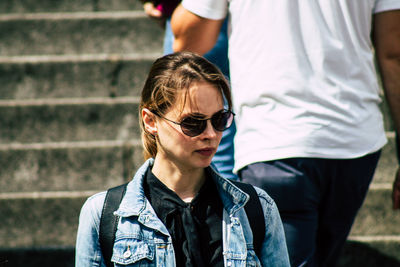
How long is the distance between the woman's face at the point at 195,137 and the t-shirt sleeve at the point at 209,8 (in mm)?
546

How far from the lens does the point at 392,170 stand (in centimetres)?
411

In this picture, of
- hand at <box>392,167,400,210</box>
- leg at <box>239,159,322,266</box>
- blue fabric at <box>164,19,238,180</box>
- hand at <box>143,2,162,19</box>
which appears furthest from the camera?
hand at <box>143,2,162,19</box>

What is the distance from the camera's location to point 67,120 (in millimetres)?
4309

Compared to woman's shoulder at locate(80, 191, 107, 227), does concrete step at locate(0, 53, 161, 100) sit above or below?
below

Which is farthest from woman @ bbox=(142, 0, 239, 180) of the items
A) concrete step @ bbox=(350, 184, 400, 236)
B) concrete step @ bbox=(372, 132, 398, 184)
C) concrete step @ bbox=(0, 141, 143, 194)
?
concrete step @ bbox=(372, 132, 398, 184)

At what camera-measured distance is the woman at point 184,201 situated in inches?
69.5

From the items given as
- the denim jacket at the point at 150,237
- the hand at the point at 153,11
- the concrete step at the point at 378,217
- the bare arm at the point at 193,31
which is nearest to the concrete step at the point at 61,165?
the hand at the point at 153,11

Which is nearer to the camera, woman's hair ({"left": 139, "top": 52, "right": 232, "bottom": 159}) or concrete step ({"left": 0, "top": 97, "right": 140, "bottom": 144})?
woman's hair ({"left": 139, "top": 52, "right": 232, "bottom": 159})

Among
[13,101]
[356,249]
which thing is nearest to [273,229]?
[356,249]

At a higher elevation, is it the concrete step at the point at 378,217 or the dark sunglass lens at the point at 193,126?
the dark sunglass lens at the point at 193,126

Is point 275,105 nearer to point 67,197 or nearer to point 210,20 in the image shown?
point 210,20

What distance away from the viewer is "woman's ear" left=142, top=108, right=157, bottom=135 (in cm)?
191

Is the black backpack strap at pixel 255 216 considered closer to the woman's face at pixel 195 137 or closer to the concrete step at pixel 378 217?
the woman's face at pixel 195 137

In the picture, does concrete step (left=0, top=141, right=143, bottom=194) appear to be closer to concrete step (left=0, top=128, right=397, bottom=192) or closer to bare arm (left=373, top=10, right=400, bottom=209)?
concrete step (left=0, top=128, right=397, bottom=192)
